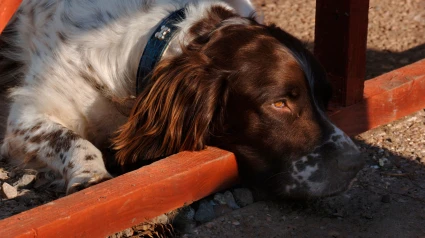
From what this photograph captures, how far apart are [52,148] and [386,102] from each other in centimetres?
159

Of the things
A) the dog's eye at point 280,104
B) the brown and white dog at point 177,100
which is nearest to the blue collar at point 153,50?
the brown and white dog at point 177,100

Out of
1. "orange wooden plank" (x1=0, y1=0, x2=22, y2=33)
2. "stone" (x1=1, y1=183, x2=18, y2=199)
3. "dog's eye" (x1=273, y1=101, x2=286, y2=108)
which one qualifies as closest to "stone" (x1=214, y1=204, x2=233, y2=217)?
"dog's eye" (x1=273, y1=101, x2=286, y2=108)

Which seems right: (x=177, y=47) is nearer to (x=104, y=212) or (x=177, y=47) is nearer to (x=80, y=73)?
(x=80, y=73)

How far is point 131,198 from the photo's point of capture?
2.75m

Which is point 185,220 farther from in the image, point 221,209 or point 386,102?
point 386,102

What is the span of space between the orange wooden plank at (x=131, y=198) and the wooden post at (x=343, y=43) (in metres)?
0.81

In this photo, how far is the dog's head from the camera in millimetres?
3043

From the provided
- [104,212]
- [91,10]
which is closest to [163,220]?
[104,212]

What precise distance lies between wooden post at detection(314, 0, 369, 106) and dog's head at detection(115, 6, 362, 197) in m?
0.38

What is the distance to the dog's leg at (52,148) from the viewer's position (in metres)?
3.13

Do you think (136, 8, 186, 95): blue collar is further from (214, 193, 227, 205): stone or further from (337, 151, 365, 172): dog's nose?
(337, 151, 365, 172): dog's nose

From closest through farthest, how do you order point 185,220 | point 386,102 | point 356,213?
point 185,220 → point 356,213 → point 386,102

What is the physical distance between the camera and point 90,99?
3.50m

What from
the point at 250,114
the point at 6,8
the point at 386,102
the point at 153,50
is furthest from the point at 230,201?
the point at 6,8
